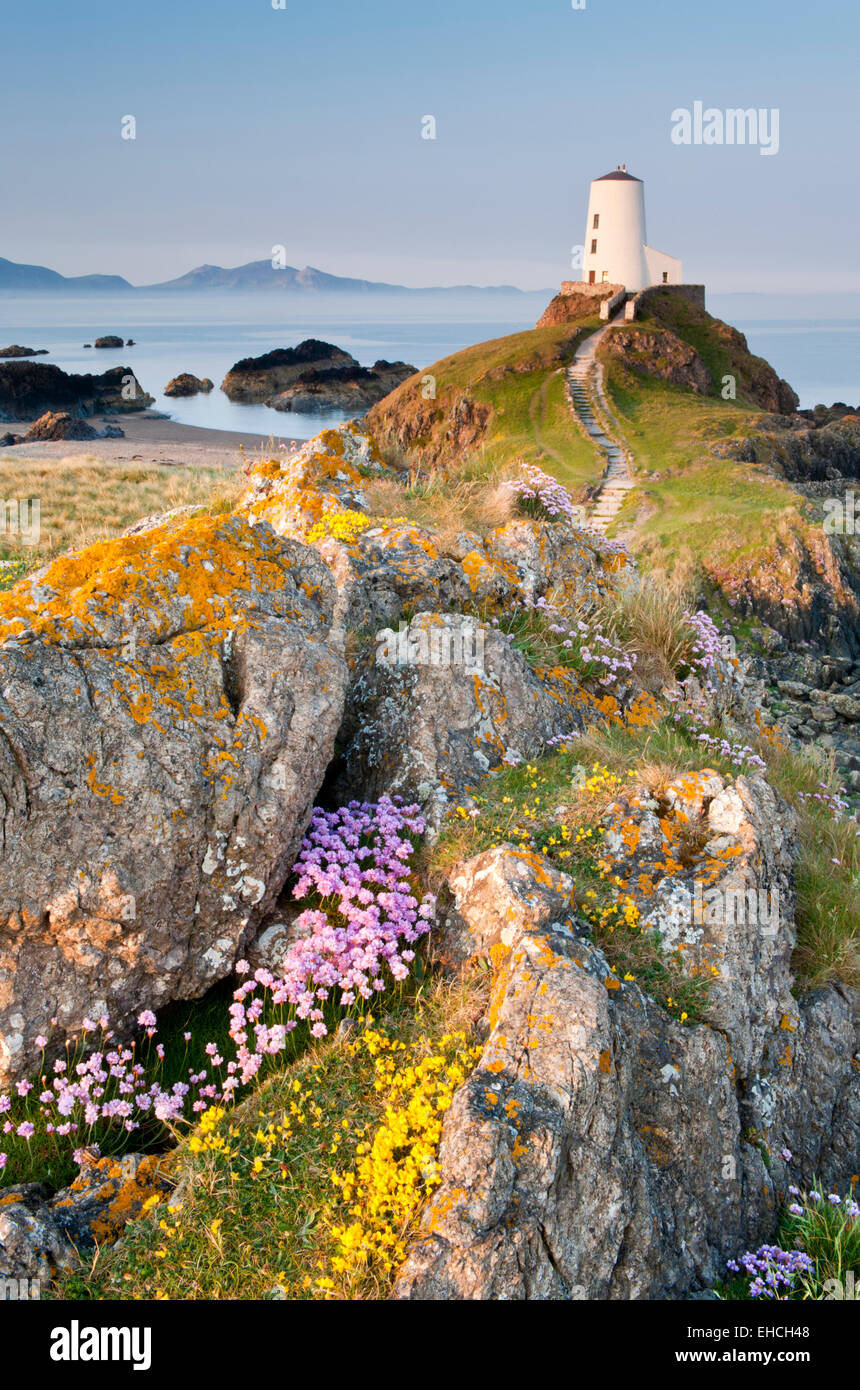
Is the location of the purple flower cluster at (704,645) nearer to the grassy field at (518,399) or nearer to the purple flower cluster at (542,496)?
the purple flower cluster at (542,496)

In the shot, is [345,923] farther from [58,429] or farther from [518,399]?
[58,429]

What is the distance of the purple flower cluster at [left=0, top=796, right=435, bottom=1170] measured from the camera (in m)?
4.04

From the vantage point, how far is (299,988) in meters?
4.53

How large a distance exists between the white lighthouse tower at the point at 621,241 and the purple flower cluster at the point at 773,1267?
75.6 m

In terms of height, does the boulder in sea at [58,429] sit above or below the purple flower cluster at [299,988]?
above

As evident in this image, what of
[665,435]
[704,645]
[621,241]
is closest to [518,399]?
[665,435]

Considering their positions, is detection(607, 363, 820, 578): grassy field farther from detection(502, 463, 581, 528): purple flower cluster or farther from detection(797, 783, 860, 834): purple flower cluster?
detection(797, 783, 860, 834): purple flower cluster

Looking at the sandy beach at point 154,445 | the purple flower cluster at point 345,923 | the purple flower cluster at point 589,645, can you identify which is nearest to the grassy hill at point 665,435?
the purple flower cluster at point 589,645

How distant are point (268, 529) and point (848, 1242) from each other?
5.26m

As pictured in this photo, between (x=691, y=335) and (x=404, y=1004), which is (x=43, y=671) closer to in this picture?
(x=404, y=1004)

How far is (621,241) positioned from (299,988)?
76.5 metres

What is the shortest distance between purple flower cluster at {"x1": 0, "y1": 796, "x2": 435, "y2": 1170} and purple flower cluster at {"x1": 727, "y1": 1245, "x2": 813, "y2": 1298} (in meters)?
2.01

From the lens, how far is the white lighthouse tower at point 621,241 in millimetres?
70000

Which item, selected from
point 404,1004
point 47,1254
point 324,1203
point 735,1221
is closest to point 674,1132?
point 735,1221
